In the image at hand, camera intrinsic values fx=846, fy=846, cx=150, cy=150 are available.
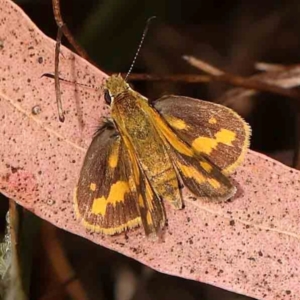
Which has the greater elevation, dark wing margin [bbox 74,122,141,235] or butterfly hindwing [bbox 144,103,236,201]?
butterfly hindwing [bbox 144,103,236,201]

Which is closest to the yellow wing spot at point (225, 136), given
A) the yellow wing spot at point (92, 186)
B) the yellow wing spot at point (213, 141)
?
the yellow wing spot at point (213, 141)

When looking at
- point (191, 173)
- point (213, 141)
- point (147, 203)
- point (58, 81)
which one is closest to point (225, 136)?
point (213, 141)

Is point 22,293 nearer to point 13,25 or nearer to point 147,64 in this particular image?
point 13,25

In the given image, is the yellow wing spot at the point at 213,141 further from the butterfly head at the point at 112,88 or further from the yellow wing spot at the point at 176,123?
the butterfly head at the point at 112,88

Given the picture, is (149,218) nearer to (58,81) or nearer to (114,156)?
(114,156)

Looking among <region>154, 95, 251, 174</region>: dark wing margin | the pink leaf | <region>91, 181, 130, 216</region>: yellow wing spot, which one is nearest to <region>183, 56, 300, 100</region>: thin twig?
<region>154, 95, 251, 174</region>: dark wing margin

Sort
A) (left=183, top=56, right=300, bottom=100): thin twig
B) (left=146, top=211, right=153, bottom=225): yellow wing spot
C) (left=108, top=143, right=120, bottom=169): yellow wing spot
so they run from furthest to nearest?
1. (left=183, top=56, right=300, bottom=100): thin twig
2. (left=108, top=143, right=120, bottom=169): yellow wing spot
3. (left=146, top=211, right=153, bottom=225): yellow wing spot

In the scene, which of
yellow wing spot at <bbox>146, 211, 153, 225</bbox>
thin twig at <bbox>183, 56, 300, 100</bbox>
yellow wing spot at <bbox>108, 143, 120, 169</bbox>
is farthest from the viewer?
thin twig at <bbox>183, 56, 300, 100</bbox>

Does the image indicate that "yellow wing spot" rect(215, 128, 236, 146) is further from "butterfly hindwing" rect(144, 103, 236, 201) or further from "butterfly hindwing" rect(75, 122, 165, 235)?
"butterfly hindwing" rect(75, 122, 165, 235)
